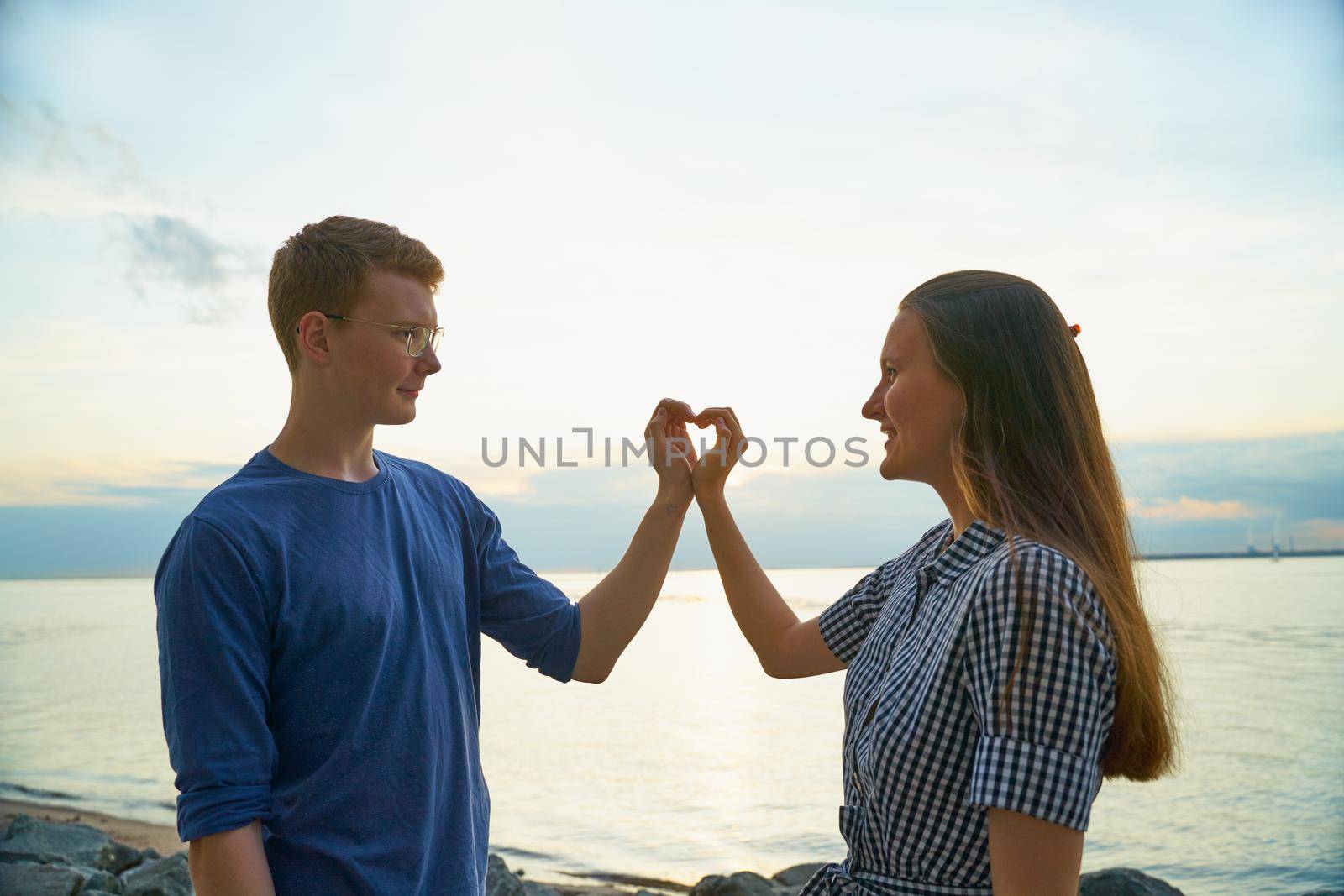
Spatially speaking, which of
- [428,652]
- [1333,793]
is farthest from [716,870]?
[1333,793]

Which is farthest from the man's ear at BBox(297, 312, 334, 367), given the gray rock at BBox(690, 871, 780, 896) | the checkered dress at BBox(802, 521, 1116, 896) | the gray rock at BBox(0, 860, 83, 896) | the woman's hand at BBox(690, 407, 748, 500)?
the gray rock at BBox(0, 860, 83, 896)

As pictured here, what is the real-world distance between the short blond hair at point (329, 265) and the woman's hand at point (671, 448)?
90cm

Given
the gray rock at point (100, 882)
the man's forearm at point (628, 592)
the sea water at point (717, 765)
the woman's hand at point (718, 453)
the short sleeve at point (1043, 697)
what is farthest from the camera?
the sea water at point (717, 765)

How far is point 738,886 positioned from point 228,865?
515cm

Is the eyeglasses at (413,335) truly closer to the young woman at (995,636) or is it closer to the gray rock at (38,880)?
the young woman at (995,636)

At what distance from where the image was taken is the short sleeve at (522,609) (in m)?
2.93

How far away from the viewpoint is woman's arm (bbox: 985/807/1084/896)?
5.68ft

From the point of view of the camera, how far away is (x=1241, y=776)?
1278 cm

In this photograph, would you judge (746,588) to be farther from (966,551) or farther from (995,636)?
(995,636)

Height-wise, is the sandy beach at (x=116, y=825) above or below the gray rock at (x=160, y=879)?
below

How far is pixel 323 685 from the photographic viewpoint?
229cm

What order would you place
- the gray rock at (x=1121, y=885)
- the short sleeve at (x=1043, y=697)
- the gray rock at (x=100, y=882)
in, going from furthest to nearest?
the gray rock at (x=100, y=882)
the gray rock at (x=1121, y=885)
the short sleeve at (x=1043, y=697)

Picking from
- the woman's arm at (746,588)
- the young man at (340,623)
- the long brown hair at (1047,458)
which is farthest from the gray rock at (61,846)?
the long brown hair at (1047,458)

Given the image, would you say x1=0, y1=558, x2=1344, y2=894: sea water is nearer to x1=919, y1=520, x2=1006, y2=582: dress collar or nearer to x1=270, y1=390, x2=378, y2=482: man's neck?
x1=919, y1=520, x2=1006, y2=582: dress collar
